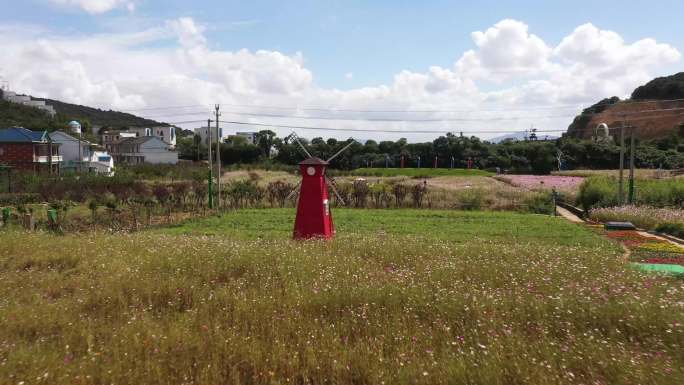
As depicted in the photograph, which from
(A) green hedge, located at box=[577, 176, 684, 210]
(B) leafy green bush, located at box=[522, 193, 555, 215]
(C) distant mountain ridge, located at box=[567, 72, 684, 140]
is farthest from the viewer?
(C) distant mountain ridge, located at box=[567, 72, 684, 140]

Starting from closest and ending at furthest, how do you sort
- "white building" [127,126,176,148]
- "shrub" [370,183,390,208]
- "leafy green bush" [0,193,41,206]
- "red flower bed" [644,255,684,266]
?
"red flower bed" [644,255,684,266] → "leafy green bush" [0,193,41,206] → "shrub" [370,183,390,208] → "white building" [127,126,176,148]

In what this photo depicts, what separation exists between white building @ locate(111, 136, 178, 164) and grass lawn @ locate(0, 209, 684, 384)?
76974mm

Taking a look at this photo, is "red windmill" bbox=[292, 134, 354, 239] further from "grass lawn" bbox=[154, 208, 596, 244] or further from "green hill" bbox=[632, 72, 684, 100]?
"green hill" bbox=[632, 72, 684, 100]

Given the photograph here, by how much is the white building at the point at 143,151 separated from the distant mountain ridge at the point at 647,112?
68391 mm

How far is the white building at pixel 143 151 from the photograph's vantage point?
275 feet

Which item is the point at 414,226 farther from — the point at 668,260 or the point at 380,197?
the point at 380,197

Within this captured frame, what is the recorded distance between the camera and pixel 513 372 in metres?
4.70

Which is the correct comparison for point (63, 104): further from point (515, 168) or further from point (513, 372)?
point (513, 372)

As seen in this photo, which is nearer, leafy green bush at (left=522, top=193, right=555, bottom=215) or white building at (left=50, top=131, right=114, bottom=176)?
leafy green bush at (left=522, top=193, right=555, bottom=215)

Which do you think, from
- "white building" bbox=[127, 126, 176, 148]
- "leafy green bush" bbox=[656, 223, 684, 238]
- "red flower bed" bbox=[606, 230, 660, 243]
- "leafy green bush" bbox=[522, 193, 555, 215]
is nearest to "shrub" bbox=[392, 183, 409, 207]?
"leafy green bush" bbox=[522, 193, 555, 215]

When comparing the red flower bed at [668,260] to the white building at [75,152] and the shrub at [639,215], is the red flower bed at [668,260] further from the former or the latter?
the white building at [75,152]

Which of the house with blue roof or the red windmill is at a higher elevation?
the house with blue roof

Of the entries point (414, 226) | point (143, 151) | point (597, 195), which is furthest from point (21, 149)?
point (597, 195)

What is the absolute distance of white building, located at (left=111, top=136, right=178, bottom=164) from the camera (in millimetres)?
83750
